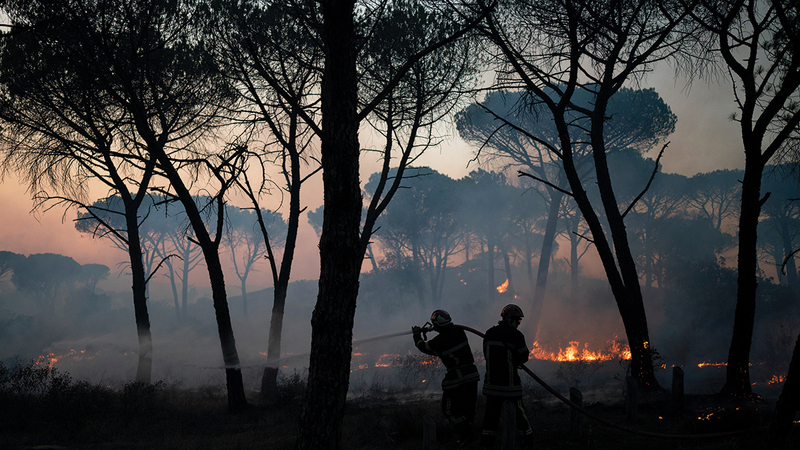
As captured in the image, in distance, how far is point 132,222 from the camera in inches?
407

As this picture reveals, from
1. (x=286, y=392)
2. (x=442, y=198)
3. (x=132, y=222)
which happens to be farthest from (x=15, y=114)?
(x=442, y=198)

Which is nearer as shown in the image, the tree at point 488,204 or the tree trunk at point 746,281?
the tree trunk at point 746,281

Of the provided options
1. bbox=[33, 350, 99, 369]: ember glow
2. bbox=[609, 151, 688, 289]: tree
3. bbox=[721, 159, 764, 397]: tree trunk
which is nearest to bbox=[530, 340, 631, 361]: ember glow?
bbox=[721, 159, 764, 397]: tree trunk

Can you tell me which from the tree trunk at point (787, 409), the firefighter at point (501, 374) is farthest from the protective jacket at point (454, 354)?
the tree trunk at point (787, 409)

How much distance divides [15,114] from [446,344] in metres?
10.2

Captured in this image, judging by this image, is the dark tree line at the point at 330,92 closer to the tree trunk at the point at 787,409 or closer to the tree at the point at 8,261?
the tree trunk at the point at 787,409

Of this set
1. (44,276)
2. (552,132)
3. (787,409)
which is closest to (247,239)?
(44,276)

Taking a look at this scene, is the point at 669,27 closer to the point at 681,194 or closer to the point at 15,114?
the point at 15,114

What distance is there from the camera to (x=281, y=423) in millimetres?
7098

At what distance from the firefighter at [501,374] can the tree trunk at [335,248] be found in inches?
76.0

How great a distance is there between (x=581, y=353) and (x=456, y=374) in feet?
47.4

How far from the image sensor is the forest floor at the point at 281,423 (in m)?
5.20

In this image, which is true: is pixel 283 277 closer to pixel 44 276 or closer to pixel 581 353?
pixel 581 353

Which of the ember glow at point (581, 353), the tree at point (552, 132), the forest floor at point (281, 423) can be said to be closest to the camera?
the forest floor at point (281, 423)
